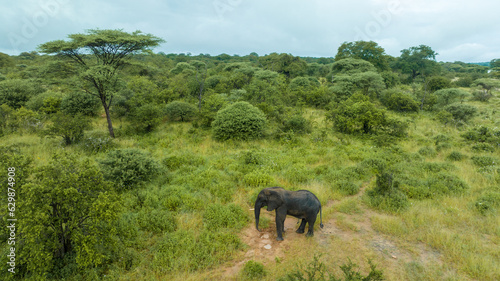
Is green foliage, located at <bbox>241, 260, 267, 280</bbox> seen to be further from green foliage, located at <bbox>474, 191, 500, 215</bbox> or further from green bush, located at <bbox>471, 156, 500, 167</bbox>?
green bush, located at <bbox>471, 156, 500, 167</bbox>

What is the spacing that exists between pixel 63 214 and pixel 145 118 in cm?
1127

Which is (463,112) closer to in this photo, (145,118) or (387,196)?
(387,196)

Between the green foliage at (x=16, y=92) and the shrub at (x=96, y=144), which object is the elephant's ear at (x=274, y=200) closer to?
the shrub at (x=96, y=144)

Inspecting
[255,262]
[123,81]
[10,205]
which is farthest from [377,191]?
[123,81]

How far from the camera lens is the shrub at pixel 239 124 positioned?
1320cm

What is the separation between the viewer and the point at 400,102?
21.8m

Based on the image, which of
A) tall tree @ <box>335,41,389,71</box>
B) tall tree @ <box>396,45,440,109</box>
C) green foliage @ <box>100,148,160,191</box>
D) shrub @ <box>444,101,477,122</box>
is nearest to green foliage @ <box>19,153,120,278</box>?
green foliage @ <box>100,148,160,191</box>

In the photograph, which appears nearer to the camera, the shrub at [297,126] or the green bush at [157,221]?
the green bush at [157,221]

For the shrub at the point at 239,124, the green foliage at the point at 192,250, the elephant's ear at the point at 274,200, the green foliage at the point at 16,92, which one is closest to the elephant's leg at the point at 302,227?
the elephant's ear at the point at 274,200

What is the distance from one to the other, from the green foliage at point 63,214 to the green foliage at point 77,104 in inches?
609

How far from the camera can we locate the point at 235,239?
534 centimetres

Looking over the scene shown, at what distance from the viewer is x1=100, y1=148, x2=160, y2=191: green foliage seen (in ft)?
24.7

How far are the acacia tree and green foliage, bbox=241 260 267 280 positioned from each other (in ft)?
39.3

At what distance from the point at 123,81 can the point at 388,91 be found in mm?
24743
